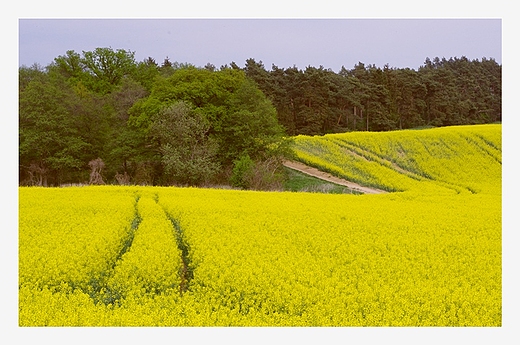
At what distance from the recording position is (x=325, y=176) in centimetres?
2831

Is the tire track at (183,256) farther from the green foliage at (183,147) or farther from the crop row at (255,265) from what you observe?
the green foliage at (183,147)

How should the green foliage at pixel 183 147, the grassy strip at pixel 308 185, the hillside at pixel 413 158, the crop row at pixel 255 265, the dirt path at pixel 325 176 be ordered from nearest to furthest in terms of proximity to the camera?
the crop row at pixel 255 265 → the green foliage at pixel 183 147 → the grassy strip at pixel 308 185 → the dirt path at pixel 325 176 → the hillside at pixel 413 158

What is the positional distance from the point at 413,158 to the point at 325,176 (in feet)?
25.8

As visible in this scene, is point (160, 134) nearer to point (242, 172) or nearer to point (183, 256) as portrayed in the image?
point (242, 172)

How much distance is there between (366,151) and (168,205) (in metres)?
21.8

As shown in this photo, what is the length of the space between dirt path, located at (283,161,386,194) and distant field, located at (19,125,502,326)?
331 inches

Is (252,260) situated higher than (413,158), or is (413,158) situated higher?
(413,158)

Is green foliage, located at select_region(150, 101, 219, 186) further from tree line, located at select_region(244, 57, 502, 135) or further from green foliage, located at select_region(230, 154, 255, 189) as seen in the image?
tree line, located at select_region(244, 57, 502, 135)

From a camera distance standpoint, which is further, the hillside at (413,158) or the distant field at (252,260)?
the hillside at (413,158)

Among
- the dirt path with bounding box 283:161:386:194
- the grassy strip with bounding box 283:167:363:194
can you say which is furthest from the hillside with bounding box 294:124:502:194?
the grassy strip with bounding box 283:167:363:194

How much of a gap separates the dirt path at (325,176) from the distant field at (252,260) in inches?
331

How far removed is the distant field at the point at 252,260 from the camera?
778 cm

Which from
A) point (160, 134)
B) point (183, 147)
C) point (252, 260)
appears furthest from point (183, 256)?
point (160, 134)

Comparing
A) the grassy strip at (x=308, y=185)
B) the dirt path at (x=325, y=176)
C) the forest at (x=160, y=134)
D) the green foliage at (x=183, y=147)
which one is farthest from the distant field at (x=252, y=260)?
the dirt path at (x=325, y=176)
